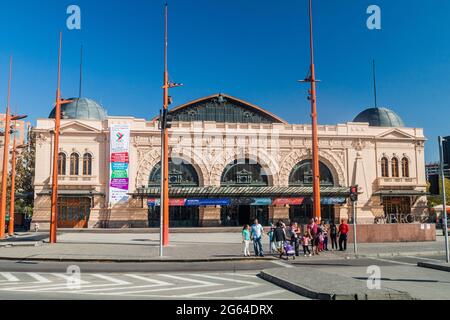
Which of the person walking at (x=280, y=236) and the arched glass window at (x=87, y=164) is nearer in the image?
the person walking at (x=280, y=236)

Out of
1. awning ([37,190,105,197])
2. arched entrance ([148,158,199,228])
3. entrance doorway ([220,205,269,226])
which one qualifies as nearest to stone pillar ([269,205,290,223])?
entrance doorway ([220,205,269,226])

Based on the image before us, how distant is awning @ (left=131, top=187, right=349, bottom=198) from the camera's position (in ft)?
156

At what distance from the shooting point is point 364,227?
26.5 meters

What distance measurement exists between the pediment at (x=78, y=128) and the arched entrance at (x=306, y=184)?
970 inches

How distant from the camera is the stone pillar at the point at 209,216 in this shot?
1943 inches

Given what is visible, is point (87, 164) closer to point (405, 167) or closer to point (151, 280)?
point (151, 280)

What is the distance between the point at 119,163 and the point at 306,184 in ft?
74.6

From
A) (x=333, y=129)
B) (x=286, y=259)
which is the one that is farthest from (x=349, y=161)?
(x=286, y=259)

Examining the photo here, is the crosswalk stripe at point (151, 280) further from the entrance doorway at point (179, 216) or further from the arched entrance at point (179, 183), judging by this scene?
the arched entrance at point (179, 183)

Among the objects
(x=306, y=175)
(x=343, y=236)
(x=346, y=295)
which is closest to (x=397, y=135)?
(x=306, y=175)

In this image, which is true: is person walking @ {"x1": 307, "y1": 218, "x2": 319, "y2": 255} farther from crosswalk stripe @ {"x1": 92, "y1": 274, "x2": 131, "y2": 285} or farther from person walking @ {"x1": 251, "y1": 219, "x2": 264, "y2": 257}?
crosswalk stripe @ {"x1": 92, "y1": 274, "x2": 131, "y2": 285}

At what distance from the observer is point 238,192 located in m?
48.2

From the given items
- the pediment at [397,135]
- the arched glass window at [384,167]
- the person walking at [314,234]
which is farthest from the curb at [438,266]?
the pediment at [397,135]
